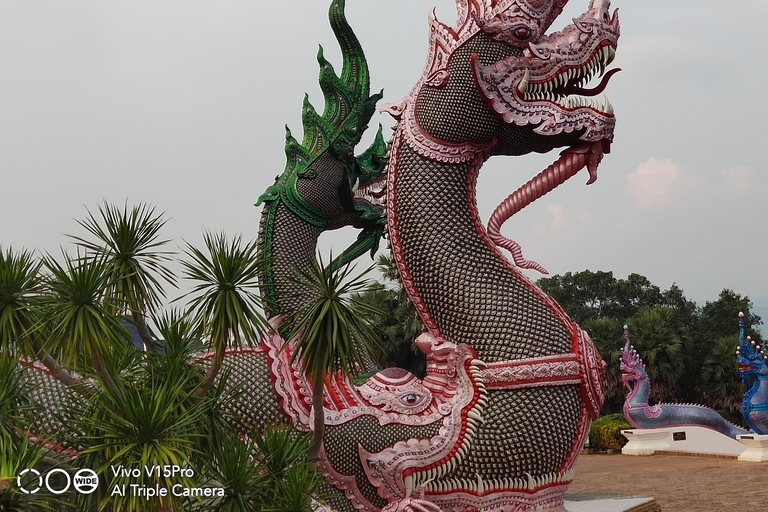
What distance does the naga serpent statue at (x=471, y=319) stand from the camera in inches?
205

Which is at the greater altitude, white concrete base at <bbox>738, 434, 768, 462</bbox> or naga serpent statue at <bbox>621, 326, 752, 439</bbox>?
naga serpent statue at <bbox>621, 326, 752, 439</bbox>

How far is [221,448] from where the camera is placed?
13.2 ft

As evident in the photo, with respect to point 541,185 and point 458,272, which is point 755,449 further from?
point 458,272

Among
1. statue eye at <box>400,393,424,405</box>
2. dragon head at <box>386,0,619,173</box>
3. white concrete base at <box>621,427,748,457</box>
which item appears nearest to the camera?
statue eye at <box>400,393,424,405</box>

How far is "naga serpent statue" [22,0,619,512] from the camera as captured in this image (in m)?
5.21

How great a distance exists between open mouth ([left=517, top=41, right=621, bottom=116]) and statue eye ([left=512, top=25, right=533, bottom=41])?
0.24 m

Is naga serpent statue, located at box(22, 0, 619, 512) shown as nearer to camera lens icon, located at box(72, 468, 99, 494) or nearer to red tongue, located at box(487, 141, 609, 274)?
red tongue, located at box(487, 141, 609, 274)

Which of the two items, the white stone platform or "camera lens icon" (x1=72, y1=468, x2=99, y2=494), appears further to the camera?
the white stone platform

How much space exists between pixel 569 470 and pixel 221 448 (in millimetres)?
2567

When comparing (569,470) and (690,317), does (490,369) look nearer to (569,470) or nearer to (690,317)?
(569,470)

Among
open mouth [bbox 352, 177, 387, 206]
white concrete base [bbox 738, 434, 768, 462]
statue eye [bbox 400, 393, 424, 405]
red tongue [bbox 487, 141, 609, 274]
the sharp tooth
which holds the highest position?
the sharp tooth

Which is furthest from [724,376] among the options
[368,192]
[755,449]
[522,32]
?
[522,32]

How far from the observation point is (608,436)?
749 inches

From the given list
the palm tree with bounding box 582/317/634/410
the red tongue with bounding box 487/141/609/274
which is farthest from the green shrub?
the red tongue with bounding box 487/141/609/274
